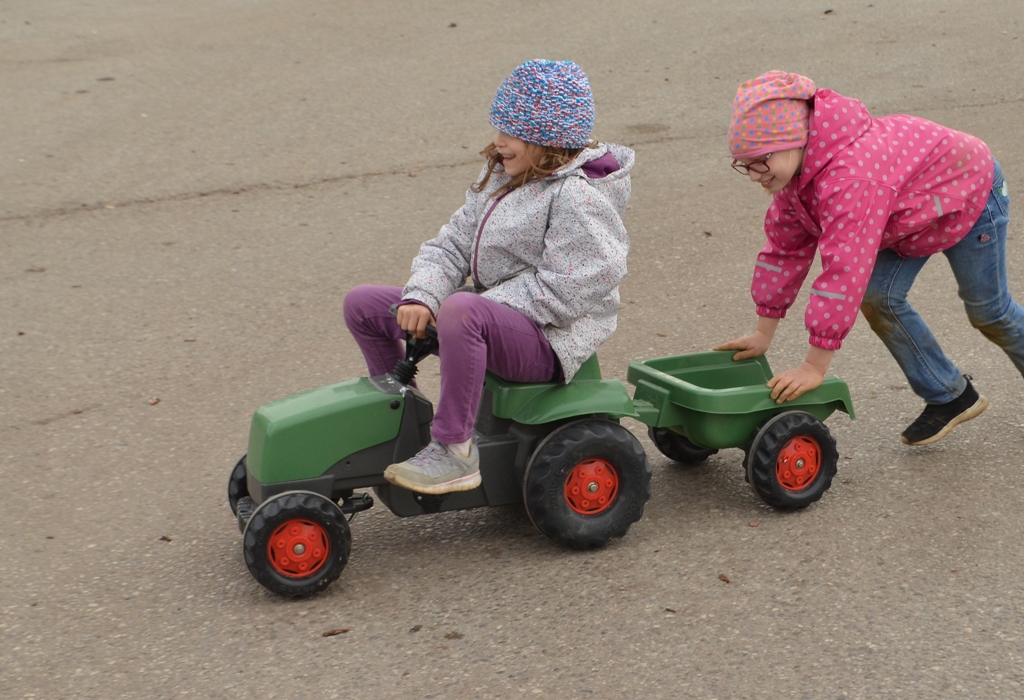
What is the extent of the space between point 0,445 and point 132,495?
27.9 inches

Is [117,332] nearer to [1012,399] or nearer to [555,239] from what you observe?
[555,239]

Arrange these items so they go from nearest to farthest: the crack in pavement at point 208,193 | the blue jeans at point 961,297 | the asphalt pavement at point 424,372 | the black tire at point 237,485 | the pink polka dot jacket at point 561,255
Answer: the asphalt pavement at point 424,372 → the pink polka dot jacket at point 561,255 → the black tire at point 237,485 → the blue jeans at point 961,297 → the crack in pavement at point 208,193

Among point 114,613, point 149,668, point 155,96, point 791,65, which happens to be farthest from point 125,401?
point 791,65

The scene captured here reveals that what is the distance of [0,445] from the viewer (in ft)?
13.5

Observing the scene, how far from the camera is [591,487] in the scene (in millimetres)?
3242

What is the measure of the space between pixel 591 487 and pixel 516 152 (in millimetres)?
959

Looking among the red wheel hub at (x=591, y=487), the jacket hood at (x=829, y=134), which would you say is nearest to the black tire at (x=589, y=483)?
the red wheel hub at (x=591, y=487)

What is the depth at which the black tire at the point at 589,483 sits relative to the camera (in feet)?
10.4

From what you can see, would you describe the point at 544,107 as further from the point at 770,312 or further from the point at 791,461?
the point at 791,461

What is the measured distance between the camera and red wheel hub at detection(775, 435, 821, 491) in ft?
11.2

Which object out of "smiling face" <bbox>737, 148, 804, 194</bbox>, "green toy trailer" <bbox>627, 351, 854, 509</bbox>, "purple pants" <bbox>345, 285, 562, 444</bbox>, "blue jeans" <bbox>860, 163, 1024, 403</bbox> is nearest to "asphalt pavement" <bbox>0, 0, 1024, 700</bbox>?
"green toy trailer" <bbox>627, 351, 854, 509</bbox>

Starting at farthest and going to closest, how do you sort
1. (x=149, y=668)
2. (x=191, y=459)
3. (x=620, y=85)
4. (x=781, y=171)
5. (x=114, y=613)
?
(x=620, y=85), (x=191, y=459), (x=781, y=171), (x=114, y=613), (x=149, y=668)

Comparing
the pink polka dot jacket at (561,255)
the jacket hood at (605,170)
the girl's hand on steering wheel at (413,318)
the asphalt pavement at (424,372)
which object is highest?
the jacket hood at (605,170)

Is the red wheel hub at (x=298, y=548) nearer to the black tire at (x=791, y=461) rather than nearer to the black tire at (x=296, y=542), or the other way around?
the black tire at (x=296, y=542)
